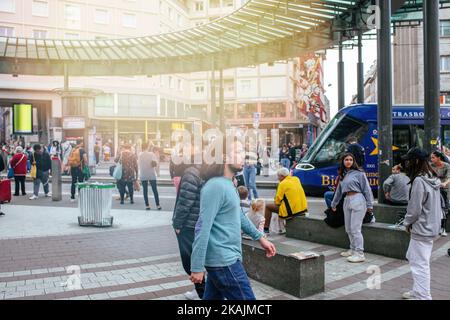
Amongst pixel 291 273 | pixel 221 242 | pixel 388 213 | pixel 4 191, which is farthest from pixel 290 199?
pixel 4 191

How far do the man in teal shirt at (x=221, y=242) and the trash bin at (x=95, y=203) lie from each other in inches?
259

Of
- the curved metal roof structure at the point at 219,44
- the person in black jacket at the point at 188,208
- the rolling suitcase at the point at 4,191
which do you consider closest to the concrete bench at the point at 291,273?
the person in black jacket at the point at 188,208

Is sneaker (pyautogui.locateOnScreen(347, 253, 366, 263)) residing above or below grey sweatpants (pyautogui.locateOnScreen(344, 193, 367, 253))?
below

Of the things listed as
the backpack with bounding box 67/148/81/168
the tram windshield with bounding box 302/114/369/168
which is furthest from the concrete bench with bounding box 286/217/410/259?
the backpack with bounding box 67/148/81/168

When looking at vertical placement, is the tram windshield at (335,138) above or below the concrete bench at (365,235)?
above

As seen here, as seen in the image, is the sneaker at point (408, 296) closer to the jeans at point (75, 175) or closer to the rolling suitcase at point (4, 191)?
the rolling suitcase at point (4, 191)

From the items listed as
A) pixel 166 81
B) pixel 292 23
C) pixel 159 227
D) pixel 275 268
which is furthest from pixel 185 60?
pixel 166 81

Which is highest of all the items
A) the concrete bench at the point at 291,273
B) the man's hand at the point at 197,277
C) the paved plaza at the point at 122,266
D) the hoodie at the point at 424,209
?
the hoodie at the point at 424,209

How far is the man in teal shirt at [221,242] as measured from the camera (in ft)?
10.7

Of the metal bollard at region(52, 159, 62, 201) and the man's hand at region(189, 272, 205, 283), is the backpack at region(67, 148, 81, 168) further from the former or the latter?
the man's hand at region(189, 272, 205, 283)

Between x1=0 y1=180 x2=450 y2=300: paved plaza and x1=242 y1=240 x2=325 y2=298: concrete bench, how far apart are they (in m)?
0.10

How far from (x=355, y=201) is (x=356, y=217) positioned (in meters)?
0.24

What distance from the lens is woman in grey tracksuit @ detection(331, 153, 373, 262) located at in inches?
266

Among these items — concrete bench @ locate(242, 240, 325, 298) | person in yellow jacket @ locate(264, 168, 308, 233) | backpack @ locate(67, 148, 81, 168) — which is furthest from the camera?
backpack @ locate(67, 148, 81, 168)
